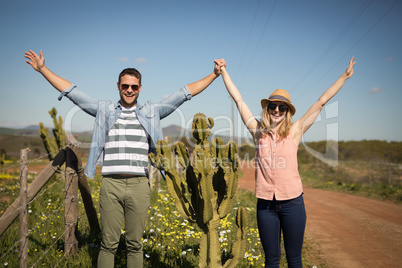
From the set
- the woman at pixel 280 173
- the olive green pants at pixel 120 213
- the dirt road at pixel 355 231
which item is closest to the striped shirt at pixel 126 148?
the olive green pants at pixel 120 213

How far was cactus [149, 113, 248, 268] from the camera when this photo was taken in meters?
2.59

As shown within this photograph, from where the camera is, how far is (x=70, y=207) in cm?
370

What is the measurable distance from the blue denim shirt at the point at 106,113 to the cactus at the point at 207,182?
12.2 inches

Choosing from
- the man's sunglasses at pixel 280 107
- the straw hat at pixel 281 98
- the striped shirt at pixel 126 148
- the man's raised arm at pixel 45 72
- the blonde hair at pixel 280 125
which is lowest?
the striped shirt at pixel 126 148

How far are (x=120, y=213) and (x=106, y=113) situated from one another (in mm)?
1019

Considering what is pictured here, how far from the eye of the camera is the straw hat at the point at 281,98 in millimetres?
2680

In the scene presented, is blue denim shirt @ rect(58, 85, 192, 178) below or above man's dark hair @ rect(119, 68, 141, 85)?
below

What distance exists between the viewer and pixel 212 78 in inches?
119

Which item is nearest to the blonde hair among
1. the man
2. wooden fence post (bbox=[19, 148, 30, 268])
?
the man

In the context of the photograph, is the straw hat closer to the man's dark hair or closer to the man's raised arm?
the man's dark hair

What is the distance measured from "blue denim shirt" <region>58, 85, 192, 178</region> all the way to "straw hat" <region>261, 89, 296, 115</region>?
2.53 ft

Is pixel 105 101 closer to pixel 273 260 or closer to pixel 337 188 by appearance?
pixel 273 260

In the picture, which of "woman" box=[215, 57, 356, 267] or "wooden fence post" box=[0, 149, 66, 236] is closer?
"woman" box=[215, 57, 356, 267]

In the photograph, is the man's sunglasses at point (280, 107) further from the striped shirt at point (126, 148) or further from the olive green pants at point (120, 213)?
the olive green pants at point (120, 213)
